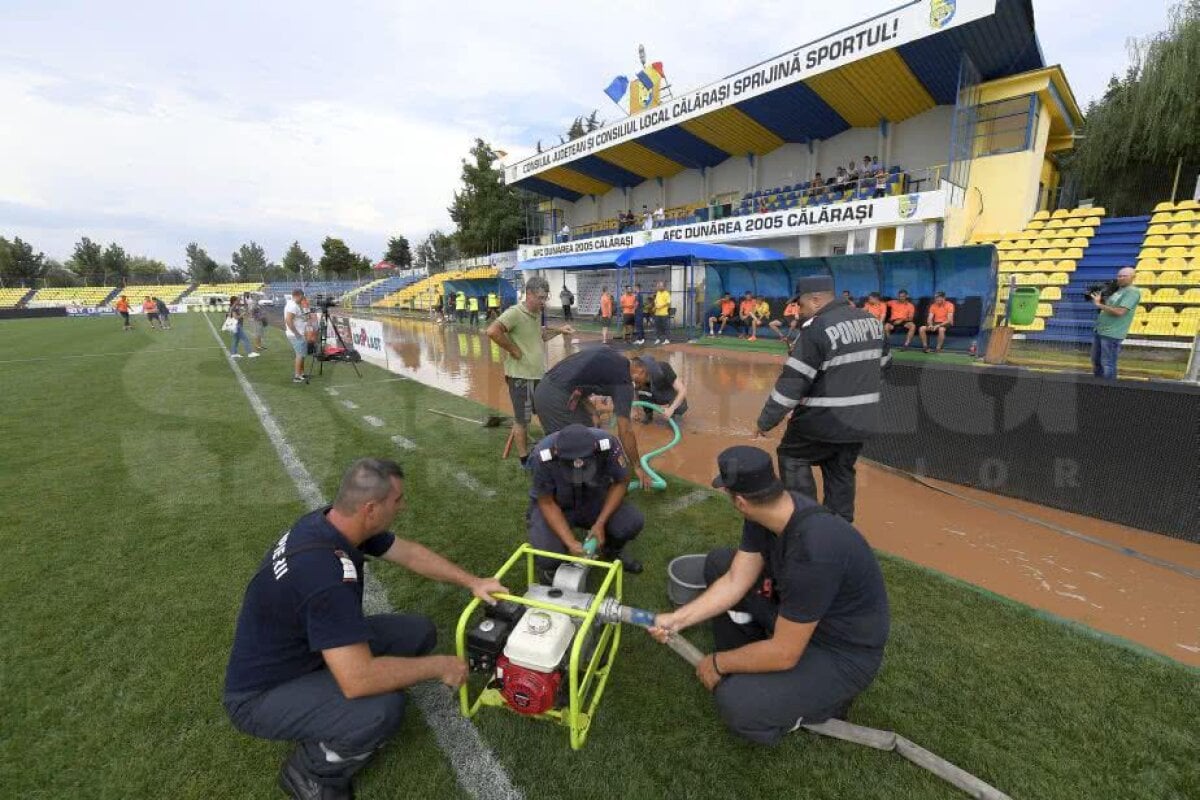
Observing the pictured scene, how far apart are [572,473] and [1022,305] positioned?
12385 mm

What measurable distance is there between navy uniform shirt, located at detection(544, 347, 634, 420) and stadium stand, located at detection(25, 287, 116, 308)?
6258cm

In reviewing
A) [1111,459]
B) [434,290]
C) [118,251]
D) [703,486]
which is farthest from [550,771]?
[118,251]

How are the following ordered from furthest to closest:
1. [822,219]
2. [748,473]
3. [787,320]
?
[822,219]
[787,320]
[748,473]

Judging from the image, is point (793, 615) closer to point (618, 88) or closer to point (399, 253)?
point (618, 88)

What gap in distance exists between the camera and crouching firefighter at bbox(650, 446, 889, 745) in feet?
6.55

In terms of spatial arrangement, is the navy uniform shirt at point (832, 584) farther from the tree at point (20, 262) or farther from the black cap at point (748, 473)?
the tree at point (20, 262)

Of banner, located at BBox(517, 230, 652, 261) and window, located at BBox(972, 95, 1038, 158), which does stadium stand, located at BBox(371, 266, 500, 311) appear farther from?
window, located at BBox(972, 95, 1038, 158)

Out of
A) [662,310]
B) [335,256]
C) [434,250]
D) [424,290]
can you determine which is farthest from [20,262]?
[662,310]

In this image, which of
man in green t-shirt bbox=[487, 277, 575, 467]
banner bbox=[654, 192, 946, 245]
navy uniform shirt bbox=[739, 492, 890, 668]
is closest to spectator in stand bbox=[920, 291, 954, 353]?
banner bbox=[654, 192, 946, 245]

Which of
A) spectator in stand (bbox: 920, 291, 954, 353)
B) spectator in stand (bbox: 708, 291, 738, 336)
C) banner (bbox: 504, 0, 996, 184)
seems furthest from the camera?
spectator in stand (bbox: 708, 291, 738, 336)

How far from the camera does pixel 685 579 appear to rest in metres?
3.21

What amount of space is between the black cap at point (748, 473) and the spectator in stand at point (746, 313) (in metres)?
13.7

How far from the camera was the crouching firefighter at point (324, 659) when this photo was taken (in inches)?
75.3

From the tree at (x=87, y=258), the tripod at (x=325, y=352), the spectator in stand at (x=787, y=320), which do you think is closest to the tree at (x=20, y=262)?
the tree at (x=87, y=258)
